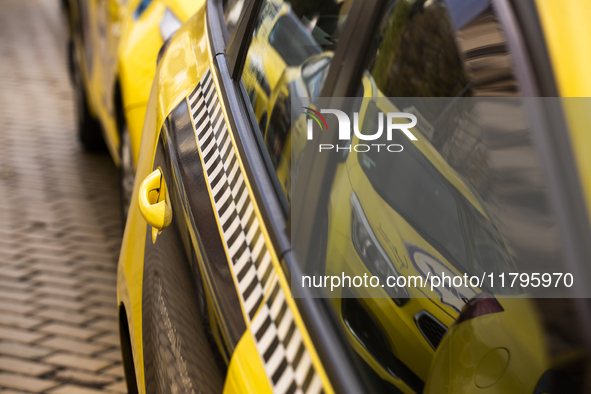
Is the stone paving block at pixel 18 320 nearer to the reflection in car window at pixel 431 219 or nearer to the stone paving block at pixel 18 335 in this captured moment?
the stone paving block at pixel 18 335

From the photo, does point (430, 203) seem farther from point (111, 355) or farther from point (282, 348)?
point (111, 355)

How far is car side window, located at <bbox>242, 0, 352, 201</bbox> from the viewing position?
127 cm

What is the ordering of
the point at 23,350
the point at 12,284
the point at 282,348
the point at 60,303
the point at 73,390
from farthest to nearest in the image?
the point at 12,284 → the point at 60,303 → the point at 23,350 → the point at 73,390 → the point at 282,348

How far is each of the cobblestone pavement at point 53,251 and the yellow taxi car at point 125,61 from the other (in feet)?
2.02

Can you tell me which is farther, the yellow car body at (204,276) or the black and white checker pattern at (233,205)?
the black and white checker pattern at (233,205)

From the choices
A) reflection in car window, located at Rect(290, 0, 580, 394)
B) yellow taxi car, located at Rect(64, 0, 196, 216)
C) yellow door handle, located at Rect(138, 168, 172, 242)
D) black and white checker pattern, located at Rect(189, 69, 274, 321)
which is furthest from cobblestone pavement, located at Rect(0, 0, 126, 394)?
reflection in car window, located at Rect(290, 0, 580, 394)

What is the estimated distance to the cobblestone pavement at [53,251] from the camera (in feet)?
8.64

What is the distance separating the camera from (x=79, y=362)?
8.72ft

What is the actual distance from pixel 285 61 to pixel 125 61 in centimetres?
150

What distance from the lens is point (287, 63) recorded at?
1.49 m

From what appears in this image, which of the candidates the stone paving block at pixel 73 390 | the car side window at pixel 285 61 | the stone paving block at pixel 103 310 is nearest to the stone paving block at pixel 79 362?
the stone paving block at pixel 73 390

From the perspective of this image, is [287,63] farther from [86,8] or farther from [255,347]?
[86,8]

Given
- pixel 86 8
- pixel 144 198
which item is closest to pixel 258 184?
pixel 144 198

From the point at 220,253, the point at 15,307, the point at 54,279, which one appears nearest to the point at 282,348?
the point at 220,253
